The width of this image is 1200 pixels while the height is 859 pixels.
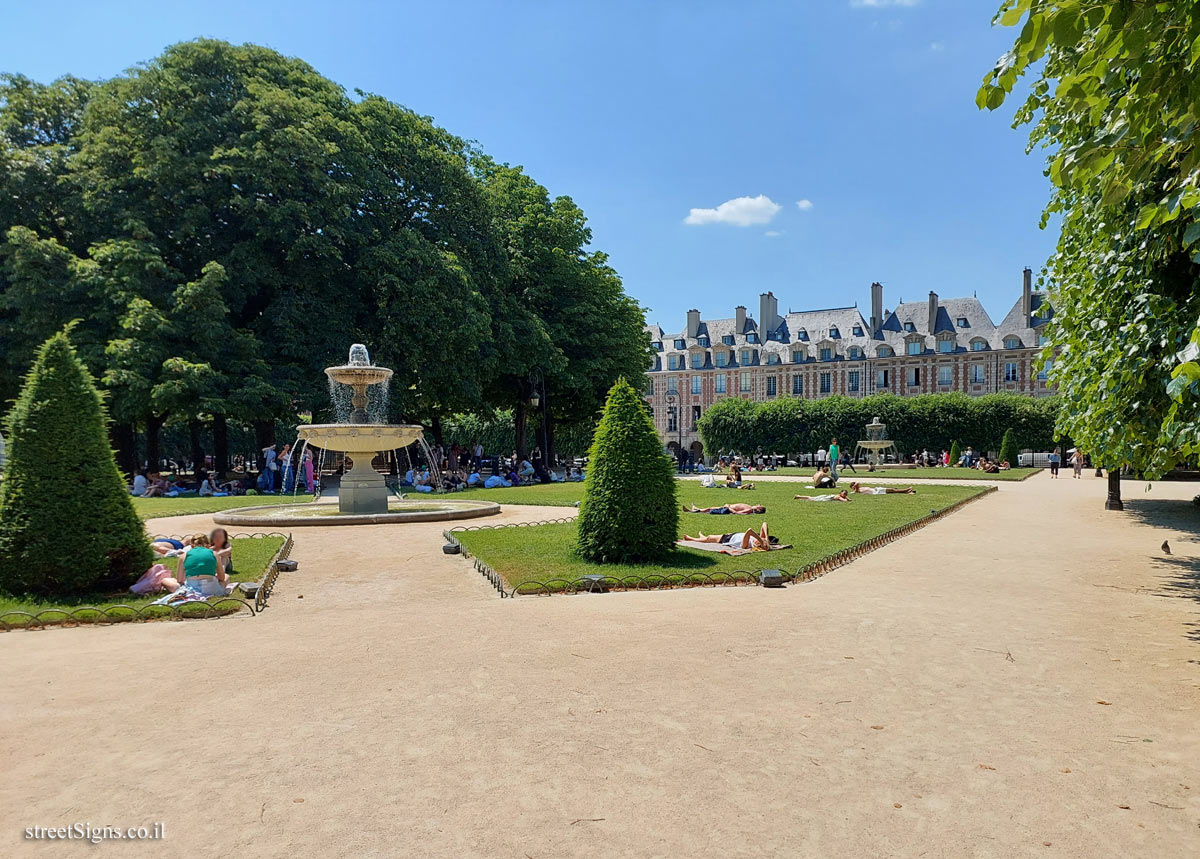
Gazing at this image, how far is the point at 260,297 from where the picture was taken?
2711 cm

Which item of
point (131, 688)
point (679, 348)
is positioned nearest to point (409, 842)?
point (131, 688)

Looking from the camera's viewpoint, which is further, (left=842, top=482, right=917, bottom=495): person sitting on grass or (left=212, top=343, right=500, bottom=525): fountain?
(left=842, top=482, right=917, bottom=495): person sitting on grass

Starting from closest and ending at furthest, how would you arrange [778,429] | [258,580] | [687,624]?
[687,624], [258,580], [778,429]

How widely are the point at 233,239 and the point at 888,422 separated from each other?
43993 millimetres

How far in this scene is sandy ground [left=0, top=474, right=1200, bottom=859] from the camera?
10.1 feet

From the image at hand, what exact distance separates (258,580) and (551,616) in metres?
3.69

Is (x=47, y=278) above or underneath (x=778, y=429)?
above

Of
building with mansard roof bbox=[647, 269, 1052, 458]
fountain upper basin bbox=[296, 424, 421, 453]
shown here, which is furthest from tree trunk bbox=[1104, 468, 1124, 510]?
building with mansard roof bbox=[647, 269, 1052, 458]

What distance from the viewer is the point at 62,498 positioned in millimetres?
7633

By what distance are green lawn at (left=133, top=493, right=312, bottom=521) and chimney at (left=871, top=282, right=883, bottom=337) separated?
5846 cm

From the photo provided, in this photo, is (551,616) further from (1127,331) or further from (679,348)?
(679,348)

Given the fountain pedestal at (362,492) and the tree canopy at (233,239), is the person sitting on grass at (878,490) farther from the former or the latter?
the fountain pedestal at (362,492)

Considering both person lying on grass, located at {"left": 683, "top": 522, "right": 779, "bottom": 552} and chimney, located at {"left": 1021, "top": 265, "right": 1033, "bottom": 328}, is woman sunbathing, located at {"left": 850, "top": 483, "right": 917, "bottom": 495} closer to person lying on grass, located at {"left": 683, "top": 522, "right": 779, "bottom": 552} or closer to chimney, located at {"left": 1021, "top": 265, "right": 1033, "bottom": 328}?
person lying on grass, located at {"left": 683, "top": 522, "right": 779, "bottom": 552}

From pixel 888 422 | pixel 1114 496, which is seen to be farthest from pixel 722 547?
pixel 888 422
